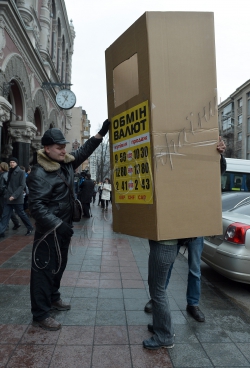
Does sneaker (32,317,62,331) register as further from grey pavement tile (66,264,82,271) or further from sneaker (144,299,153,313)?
grey pavement tile (66,264,82,271)

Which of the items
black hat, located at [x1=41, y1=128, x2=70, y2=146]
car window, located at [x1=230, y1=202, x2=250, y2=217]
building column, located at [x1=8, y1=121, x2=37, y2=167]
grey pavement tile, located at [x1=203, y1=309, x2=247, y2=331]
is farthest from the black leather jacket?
building column, located at [x1=8, y1=121, x2=37, y2=167]

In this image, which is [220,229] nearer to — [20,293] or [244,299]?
[244,299]

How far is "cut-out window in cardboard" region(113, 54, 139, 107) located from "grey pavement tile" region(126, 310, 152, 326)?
223cm

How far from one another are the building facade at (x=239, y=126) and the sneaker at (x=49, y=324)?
5444 centimetres

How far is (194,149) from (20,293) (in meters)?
2.99

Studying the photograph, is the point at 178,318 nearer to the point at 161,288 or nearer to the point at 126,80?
the point at 161,288

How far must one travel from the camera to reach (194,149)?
260cm

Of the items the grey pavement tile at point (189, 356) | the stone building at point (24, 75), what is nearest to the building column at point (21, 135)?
the stone building at point (24, 75)

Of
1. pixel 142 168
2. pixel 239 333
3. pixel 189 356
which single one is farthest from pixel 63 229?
pixel 239 333

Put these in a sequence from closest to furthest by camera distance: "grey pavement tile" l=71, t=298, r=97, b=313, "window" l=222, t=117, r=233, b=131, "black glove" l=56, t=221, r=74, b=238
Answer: "black glove" l=56, t=221, r=74, b=238
"grey pavement tile" l=71, t=298, r=97, b=313
"window" l=222, t=117, r=233, b=131

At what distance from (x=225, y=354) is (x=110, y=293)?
185 cm

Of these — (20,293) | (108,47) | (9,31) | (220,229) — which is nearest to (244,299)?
(220,229)

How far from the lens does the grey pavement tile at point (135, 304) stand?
3829 millimetres

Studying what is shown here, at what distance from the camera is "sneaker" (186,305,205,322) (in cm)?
350
